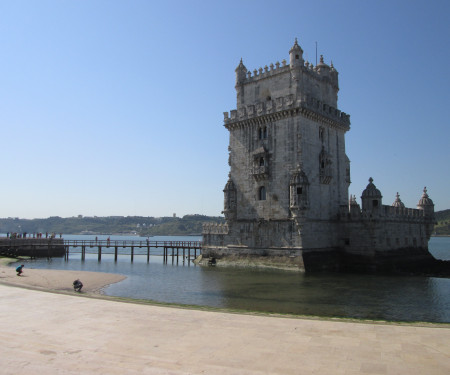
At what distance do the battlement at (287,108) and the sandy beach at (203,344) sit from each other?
1152 inches

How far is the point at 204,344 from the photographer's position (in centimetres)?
1101

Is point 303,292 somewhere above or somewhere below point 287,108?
below

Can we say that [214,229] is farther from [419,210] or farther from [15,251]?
[15,251]

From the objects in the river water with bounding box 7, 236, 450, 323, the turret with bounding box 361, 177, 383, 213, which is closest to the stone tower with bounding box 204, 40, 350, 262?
the turret with bounding box 361, 177, 383, 213

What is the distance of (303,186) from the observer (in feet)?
126

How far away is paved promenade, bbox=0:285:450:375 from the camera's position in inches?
363

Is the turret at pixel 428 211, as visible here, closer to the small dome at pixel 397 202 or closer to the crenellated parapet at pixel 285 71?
the small dome at pixel 397 202

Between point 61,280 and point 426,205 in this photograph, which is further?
point 426,205

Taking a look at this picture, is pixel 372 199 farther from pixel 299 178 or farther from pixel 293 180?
pixel 293 180

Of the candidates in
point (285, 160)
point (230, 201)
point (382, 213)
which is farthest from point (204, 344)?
point (382, 213)

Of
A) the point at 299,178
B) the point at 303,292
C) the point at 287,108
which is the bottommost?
the point at 303,292

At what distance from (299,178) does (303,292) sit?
13952 mm

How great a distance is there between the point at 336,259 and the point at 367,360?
33492 mm

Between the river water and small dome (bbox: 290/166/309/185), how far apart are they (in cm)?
865
